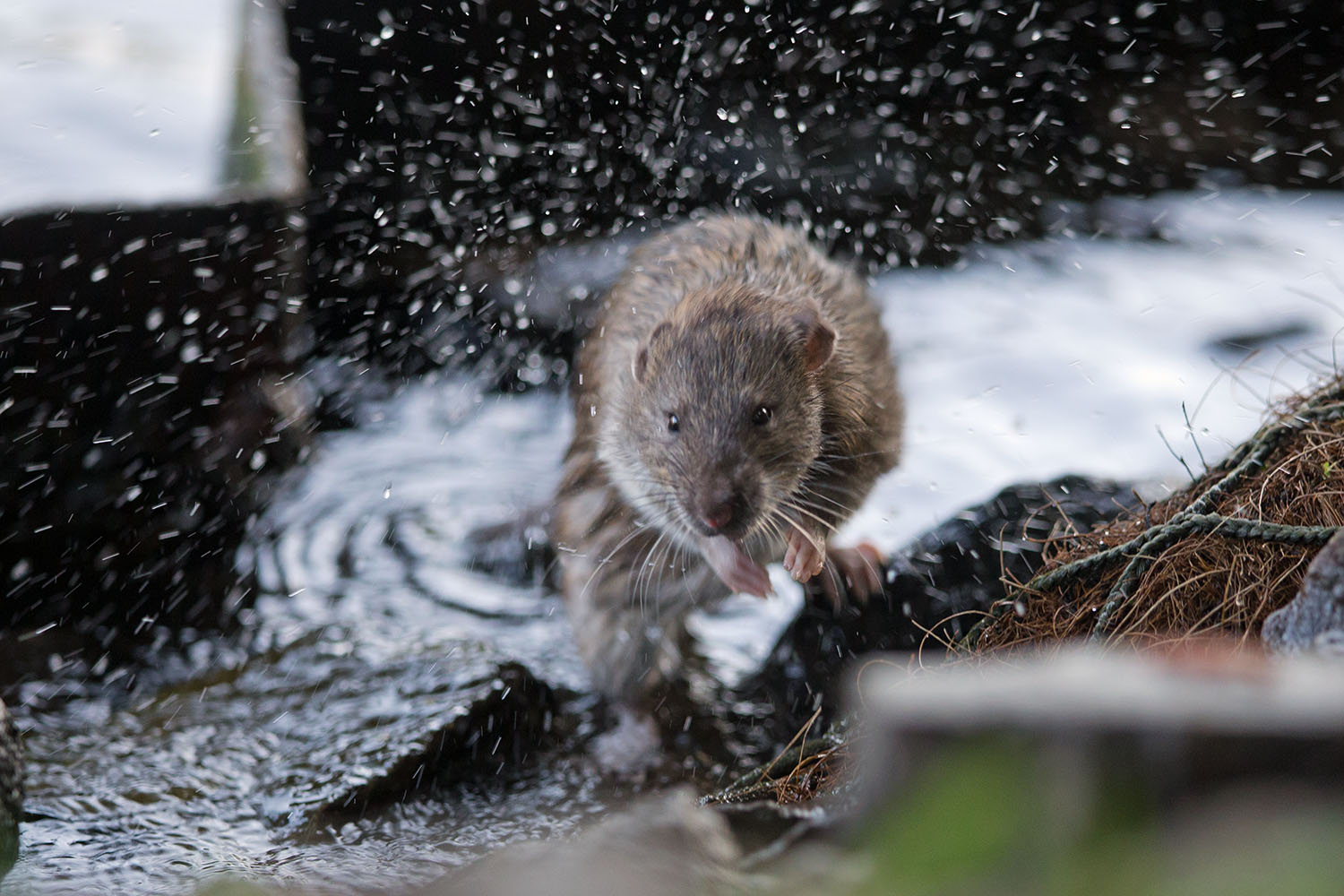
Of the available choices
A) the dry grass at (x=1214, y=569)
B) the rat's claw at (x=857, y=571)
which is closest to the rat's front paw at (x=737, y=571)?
the rat's claw at (x=857, y=571)

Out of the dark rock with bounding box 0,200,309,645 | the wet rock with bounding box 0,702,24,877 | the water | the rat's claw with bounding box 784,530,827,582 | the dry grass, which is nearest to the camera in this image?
the dry grass

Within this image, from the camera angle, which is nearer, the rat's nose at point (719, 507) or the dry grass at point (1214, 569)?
the dry grass at point (1214, 569)

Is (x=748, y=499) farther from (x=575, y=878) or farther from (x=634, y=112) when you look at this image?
(x=634, y=112)

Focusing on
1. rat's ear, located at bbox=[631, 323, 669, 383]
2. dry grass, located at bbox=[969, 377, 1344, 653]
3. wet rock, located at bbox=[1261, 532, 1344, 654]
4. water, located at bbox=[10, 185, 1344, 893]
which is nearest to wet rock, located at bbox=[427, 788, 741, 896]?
water, located at bbox=[10, 185, 1344, 893]

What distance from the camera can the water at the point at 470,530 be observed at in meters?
2.63

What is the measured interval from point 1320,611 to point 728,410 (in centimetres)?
144

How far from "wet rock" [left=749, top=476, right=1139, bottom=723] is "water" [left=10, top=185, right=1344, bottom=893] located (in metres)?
0.25

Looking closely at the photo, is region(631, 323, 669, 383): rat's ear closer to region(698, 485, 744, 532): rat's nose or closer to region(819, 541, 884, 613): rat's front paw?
region(698, 485, 744, 532): rat's nose

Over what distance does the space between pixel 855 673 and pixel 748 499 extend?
0.85 metres

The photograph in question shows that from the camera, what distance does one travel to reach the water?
8.64ft

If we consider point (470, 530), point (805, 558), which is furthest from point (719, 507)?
point (470, 530)

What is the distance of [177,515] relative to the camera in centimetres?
410

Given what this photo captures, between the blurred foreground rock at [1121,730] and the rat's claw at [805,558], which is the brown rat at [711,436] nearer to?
the rat's claw at [805,558]

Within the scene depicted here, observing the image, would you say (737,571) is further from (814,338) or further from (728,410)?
(814,338)
